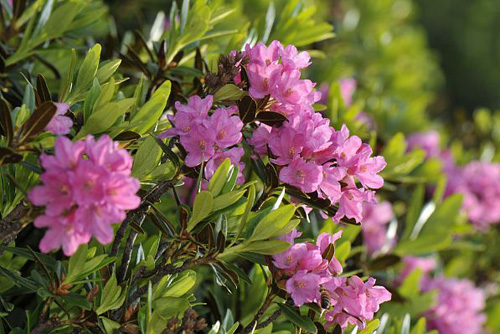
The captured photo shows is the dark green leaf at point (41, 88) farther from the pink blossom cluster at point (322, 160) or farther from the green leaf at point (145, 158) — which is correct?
the pink blossom cluster at point (322, 160)

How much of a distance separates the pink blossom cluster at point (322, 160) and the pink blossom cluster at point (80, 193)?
0.30m

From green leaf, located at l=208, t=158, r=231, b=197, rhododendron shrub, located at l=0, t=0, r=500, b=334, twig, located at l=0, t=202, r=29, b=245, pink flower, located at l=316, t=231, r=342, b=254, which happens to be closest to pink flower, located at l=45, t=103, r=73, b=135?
rhododendron shrub, located at l=0, t=0, r=500, b=334

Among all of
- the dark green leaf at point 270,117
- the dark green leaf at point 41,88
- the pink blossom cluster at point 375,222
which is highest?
the dark green leaf at point 41,88

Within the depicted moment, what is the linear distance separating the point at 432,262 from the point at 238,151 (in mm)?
1470

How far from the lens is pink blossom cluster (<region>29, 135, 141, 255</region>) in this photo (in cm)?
72

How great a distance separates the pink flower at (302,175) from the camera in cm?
95

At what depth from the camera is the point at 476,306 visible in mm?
2068

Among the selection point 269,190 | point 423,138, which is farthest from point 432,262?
point 269,190

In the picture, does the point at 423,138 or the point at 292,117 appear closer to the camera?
the point at 292,117

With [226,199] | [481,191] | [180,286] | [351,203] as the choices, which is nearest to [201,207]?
[226,199]

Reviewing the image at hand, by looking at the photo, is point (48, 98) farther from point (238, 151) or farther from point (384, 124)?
point (384, 124)

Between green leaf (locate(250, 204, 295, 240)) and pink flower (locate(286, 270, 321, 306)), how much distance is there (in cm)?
7

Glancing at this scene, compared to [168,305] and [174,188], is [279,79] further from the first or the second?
[168,305]

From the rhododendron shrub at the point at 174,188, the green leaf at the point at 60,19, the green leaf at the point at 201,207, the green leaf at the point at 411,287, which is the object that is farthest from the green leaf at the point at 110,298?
the green leaf at the point at 411,287
